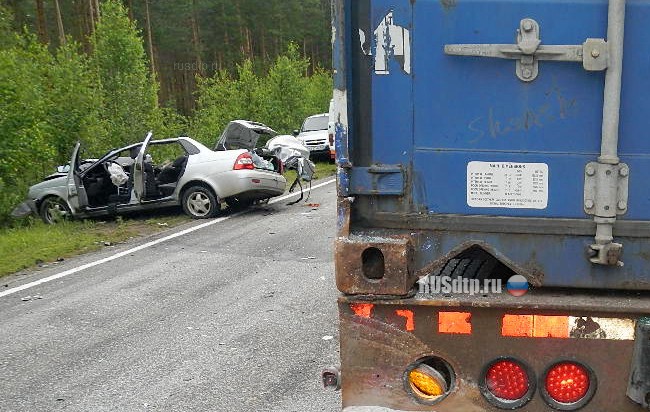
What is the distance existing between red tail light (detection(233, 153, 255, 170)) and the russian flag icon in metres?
10.2

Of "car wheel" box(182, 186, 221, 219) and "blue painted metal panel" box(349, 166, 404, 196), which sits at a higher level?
"blue painted metal panel" box(349, 166, 404, 196)

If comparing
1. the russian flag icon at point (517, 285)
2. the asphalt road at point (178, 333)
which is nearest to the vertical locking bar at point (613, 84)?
the russian flag icon at point (517, 285)

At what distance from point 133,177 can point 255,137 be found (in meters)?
2.60

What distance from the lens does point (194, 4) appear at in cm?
4697

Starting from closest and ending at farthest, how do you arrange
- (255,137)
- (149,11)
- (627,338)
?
(627,338), (255,137), (149,11)

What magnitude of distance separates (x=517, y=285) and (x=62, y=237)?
1034 cm

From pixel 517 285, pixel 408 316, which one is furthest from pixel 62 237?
pixel 517 285

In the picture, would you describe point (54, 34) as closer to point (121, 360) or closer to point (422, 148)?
point (121, 360)

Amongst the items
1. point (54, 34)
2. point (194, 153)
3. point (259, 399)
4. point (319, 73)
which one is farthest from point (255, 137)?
point (319, 73)

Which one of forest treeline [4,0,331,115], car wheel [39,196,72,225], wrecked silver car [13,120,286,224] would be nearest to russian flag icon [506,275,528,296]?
wrecked silver car [13,120,286,224]

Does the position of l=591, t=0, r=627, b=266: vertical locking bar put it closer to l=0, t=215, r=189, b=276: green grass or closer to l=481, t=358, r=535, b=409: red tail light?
l=481, t=358, r=535, b=409: red tail light

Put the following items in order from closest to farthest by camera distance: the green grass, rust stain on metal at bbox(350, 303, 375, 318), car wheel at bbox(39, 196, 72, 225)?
1. rust stain on metal at bbox(350, 303, 375, 318)
2. the green grass
3. car wheel at bbox(39, 196, 72, 225)

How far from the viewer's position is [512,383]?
248 centimetres

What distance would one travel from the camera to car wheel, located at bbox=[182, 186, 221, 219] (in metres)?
12.7
